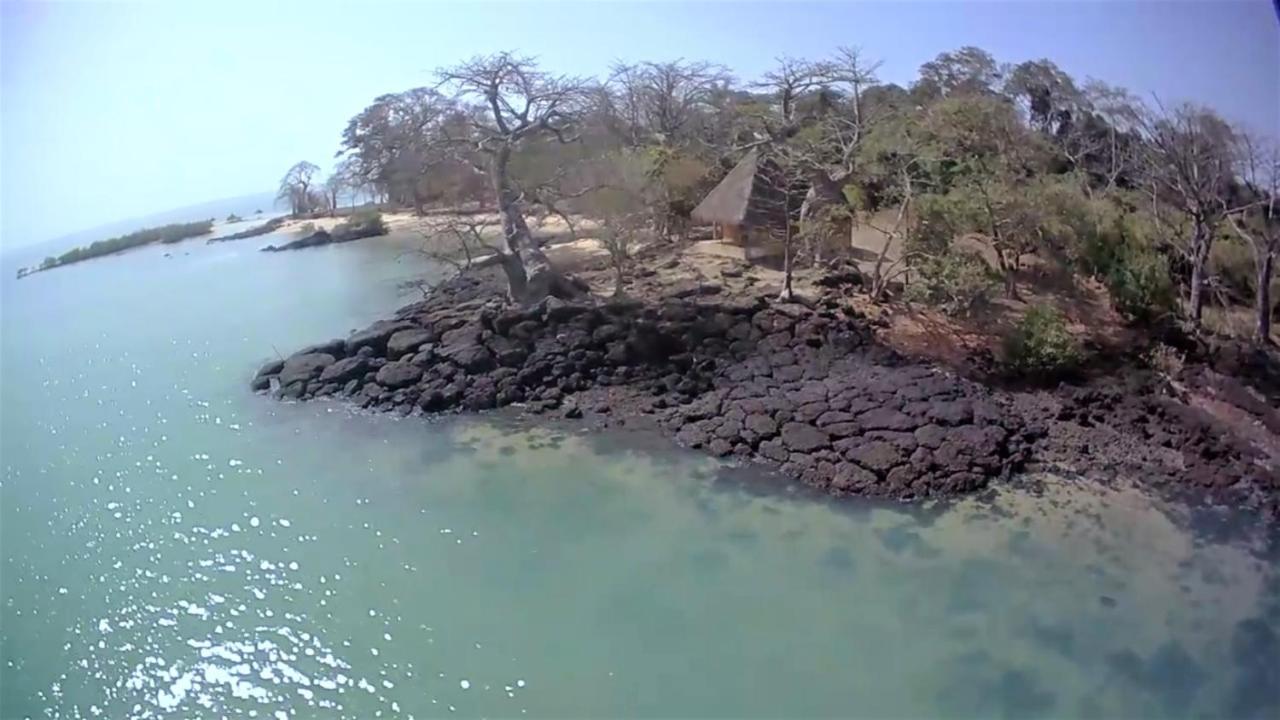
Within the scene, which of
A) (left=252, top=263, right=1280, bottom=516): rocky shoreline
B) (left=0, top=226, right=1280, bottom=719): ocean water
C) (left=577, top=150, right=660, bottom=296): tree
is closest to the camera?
(left=0, top=226, right=1280, bottom=719): ocean water

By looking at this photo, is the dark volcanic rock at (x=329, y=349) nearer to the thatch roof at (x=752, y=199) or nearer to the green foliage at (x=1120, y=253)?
the thatch roof at (x=752, y=199)

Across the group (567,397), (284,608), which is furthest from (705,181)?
(284,608)

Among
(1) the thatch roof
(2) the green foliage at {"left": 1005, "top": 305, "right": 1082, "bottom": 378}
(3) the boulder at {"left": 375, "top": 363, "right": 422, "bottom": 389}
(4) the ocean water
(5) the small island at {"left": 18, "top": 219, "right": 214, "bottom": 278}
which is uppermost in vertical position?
(5) the small island at {"left": 18, "top": 219, "right": 214, "bottom": 278}

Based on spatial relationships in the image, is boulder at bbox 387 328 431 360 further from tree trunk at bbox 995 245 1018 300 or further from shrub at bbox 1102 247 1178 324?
shrub at bbox 1102 247 1178 324

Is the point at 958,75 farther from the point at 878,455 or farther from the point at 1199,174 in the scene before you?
the point at 878,455

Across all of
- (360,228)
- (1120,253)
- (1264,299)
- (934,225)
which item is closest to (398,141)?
(360,228)

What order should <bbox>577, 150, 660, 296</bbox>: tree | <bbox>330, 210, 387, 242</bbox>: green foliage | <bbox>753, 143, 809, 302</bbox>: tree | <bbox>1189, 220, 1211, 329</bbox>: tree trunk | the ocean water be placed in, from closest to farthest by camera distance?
the ocean water < <bbox>1189, 220, 1211, 329</bbox>: tree trunk < <bbox>753, 143, 809, 302</bbox>: tree < <bbox>577, 150, 660, 296</bbox>: tree < <bbox>330, 210, 387, 242</bbox>: green foliage

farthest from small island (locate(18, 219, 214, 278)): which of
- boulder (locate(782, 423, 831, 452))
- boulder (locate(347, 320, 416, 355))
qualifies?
boulder (locate(782, 423, 831, 452))

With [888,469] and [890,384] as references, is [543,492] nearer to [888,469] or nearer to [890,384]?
[888,469]

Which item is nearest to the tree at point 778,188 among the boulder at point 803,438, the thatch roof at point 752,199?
the thatch roof at point 752,199
